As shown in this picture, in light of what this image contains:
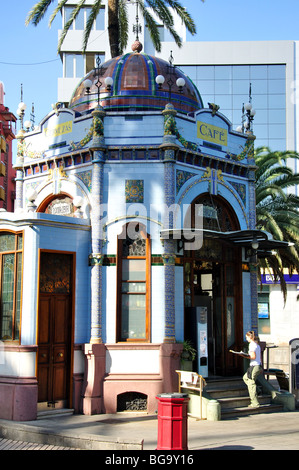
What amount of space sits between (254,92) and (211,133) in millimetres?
35546

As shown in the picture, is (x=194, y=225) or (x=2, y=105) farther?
(x=2, y=105)

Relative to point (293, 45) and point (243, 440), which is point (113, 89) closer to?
point (243, 440)

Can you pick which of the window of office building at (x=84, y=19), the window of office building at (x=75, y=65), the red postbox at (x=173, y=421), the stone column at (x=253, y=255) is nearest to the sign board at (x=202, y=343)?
the stone column at (x=253, y=255)

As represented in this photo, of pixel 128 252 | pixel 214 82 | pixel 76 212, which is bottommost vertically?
pixel 128 252

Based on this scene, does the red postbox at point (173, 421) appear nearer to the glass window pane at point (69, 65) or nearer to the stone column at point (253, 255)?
the stone column at point (253, 255)

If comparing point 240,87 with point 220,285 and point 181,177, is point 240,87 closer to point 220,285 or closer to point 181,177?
point 220,285

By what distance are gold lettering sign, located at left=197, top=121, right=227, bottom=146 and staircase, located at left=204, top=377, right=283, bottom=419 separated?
6.59 m

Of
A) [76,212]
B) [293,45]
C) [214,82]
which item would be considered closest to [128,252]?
[76,212]

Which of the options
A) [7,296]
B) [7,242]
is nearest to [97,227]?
[7,242]

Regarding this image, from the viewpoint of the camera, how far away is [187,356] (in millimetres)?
15242

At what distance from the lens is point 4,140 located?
36.1 meters

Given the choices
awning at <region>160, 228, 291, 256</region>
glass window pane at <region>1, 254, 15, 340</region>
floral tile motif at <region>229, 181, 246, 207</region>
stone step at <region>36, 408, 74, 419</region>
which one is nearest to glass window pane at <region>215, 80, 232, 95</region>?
floral tile motif at <region>229, 181, 246, 207</region>

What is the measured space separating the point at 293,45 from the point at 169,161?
133 feet
